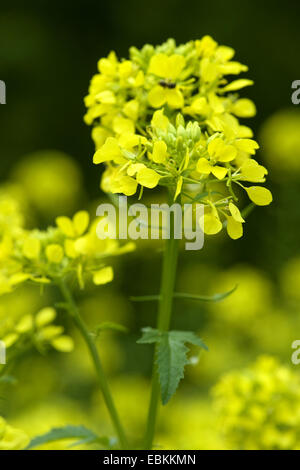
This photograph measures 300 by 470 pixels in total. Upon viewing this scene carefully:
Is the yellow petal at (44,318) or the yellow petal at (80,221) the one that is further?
the yellow petal at (44,318)

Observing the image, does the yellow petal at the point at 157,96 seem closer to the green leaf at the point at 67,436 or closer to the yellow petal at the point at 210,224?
the yellow petal at the point at 210,224

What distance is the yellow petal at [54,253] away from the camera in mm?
1030

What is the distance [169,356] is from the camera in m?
0.88

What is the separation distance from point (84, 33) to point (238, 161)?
333cm

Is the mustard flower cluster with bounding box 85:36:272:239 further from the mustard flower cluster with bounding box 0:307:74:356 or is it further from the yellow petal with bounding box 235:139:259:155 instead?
the mustard flower cluster with bounding box 0:307:74:356

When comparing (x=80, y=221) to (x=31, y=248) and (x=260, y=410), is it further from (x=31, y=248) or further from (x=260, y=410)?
(x=260, y=410)

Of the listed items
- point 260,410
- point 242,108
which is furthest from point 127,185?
point 260,410

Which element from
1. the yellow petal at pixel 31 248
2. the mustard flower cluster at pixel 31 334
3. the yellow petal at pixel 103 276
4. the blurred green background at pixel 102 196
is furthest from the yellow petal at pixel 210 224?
the blurred green background at pixel 102 196

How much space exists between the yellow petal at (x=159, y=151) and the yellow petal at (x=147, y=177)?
2 centimetres

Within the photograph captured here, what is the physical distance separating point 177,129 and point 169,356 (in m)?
0.30

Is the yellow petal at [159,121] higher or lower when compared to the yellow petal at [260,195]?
higher

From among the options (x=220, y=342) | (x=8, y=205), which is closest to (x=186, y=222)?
(x=8, y=205)

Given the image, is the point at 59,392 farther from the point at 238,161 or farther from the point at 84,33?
the point at 84,33

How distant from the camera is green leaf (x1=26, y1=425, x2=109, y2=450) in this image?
0.99 m
